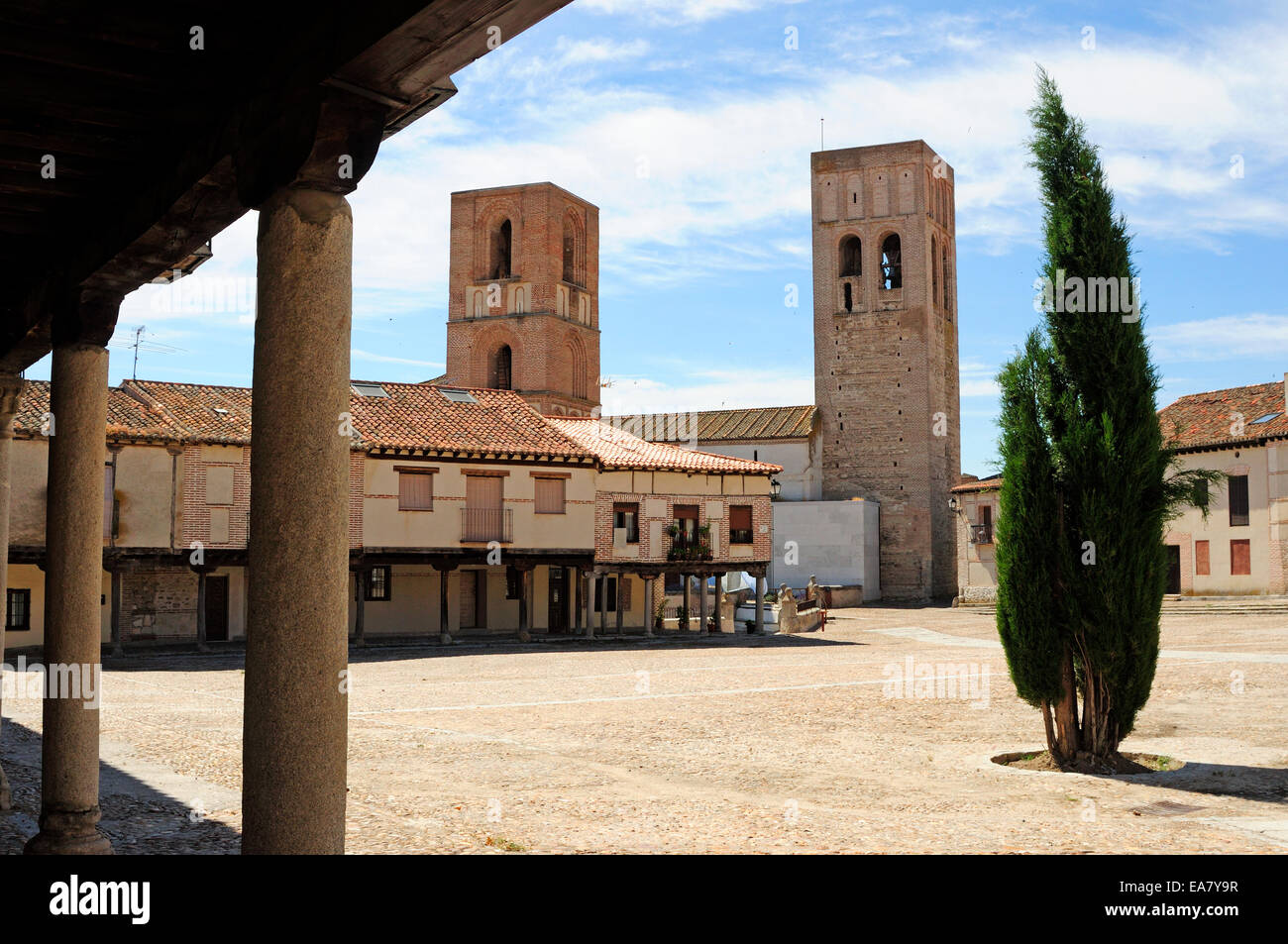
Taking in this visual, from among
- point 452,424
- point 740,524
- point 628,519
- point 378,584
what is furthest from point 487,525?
Result: point 740,524

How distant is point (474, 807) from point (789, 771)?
10.0 ft

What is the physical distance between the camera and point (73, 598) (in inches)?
234

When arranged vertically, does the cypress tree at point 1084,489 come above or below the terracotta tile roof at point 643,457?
below

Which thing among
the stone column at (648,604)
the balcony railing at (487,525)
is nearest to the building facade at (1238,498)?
the stone column at (648,604)

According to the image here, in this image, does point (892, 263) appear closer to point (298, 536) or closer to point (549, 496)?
point (549, 496)

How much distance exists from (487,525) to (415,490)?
206 centimetres

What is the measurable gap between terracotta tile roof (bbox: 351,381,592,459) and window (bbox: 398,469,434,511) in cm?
78

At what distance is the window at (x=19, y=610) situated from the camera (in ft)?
82.8

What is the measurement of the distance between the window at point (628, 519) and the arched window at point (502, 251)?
78.7ft

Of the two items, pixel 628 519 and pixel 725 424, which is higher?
pixel 725 424

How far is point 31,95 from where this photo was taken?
4145 mm

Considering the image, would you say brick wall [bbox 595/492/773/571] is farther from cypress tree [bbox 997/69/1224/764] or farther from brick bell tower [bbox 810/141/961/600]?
cypress tree [bbox 997/69/1224/764]

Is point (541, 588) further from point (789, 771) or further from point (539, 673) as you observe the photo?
point (789, 771)

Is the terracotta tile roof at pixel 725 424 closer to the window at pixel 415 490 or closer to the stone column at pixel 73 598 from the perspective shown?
the window at pixel 415 490
